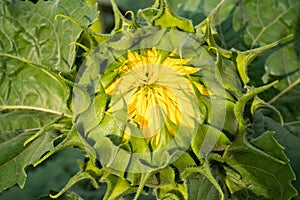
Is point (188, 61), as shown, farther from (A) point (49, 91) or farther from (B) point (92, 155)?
(A) point (49, 91)

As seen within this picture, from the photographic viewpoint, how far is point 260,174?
2301 mm

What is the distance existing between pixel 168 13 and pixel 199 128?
0.40 m

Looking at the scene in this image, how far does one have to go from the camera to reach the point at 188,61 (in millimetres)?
2111

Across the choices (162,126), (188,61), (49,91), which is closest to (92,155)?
(162,126)

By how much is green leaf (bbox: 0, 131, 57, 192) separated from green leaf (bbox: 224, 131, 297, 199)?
649 mm

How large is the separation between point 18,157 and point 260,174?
35.3 inches

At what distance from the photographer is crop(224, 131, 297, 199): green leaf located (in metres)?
2.22

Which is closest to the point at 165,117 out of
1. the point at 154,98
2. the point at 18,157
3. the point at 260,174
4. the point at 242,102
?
the point at 154,98

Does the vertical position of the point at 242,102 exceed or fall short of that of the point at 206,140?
it exceeds it

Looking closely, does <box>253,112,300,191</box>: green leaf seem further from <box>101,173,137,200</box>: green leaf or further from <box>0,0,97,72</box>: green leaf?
<box>0,0,97,72</box>: green leaf

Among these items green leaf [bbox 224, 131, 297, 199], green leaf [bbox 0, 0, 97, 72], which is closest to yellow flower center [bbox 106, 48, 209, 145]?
green leaf [bbox 224, 131, 297, 199]

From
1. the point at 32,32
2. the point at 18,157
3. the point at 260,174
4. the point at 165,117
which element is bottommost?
the point at 18,157

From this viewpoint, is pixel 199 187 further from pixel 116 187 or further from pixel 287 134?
pixel 287 134

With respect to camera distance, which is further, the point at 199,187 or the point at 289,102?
the point at 289,102
